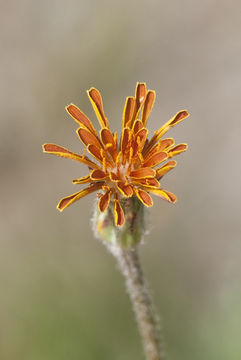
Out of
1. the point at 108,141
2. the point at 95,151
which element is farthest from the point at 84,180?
the point at 108,141

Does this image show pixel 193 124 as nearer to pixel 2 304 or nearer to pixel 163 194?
pixel 2 304

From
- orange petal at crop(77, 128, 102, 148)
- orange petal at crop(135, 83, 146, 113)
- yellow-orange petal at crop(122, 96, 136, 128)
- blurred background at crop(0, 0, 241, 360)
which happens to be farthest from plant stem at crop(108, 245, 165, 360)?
blurred background at crop(0, 0, 241, 360)

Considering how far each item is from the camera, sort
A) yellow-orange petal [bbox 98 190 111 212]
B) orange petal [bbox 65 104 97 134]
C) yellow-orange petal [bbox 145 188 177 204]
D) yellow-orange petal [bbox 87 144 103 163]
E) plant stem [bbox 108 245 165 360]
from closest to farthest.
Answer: yellow-orange petal [bbox 145 188 177 204]
yellow-orange petal [bbox 98 190 111 212]
yellow-orange petal [bbox 87 144 103 163]
orange petal [bbox 65 104 97 134]
plant stem [bbox 108 245 165 360]

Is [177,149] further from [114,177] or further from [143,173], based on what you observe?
[114,177]

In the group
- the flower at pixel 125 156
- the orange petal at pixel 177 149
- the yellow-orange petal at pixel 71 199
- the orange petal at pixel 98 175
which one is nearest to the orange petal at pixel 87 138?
the flower at pixel 125 156

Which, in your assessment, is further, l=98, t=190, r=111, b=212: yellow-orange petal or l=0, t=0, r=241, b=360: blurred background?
l=0, t=0, r=241, b=360: blurred background

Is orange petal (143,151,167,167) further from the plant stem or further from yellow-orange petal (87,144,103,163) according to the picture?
the plant stem

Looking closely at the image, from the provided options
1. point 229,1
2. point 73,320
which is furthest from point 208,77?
point 73,320
